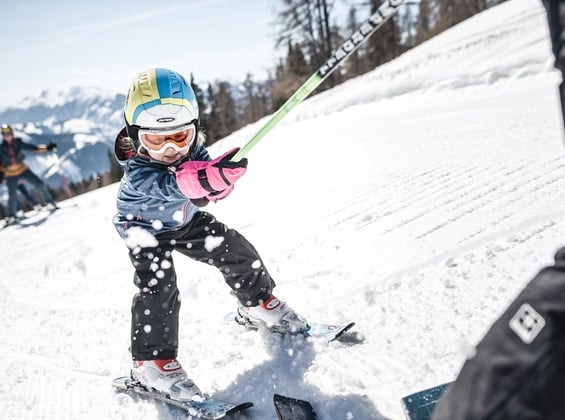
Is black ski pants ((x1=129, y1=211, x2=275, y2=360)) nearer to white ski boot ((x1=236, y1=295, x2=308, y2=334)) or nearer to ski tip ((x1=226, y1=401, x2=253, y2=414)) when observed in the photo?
white ski boot ((x1=236, y1=295, x2=308, y2=334))

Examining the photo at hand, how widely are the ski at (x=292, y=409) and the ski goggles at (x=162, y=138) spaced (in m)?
1.49

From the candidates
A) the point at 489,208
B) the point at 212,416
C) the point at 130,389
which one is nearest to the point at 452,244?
the point at 489,208

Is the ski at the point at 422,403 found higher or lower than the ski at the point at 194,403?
higher

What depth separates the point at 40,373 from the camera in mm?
2725

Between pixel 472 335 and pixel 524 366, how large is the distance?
1552 millimetres

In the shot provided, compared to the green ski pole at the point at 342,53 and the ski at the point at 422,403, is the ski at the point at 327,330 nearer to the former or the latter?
the ski at the point at 422,403

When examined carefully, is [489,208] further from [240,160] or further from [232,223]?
[232,223]

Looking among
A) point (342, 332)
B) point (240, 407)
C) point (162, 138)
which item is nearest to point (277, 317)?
point (342, 332)

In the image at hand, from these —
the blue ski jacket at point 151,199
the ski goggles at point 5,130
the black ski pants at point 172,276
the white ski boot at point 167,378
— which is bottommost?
the white ski boot at point 167,378

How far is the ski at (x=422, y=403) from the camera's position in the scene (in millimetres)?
1663

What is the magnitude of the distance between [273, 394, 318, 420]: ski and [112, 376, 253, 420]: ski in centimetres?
21

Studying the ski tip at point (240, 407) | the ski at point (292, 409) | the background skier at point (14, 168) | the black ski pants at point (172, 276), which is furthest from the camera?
the background skier at point (14, 168)

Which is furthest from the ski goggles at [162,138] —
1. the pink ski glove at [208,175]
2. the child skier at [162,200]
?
the pink ski glove at [208,175]

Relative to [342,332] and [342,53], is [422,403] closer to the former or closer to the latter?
[342,332]
